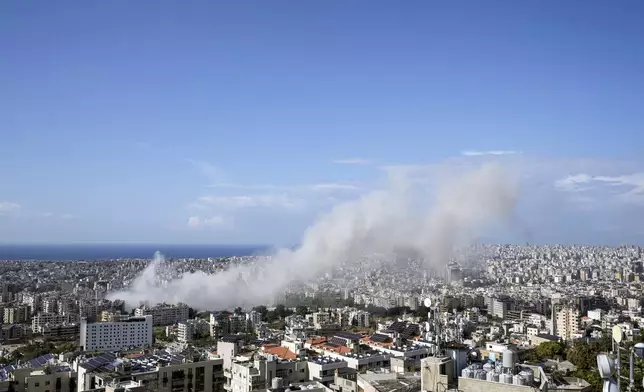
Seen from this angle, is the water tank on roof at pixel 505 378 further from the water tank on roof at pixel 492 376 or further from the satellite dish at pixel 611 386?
the satellite dish at pixel 611 386

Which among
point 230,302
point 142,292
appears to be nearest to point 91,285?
point 142,292

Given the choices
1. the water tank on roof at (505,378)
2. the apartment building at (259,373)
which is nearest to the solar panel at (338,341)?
the apartment building at (259,373)

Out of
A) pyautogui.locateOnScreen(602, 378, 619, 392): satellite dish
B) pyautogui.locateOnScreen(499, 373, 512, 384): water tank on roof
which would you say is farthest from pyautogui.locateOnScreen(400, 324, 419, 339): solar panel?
pyautogui.locateOnScreen(602, 378, 619, 392): satellite dish

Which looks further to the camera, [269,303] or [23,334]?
[269,303]

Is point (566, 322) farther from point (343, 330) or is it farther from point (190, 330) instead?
point (190, 330)

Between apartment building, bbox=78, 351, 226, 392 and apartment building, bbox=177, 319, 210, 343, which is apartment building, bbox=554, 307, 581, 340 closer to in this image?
apartment building, bbox=177, 319, 210, 343

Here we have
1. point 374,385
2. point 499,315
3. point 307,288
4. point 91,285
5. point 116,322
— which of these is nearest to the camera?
point 374,385

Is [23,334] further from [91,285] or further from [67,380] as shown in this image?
[91,285]
